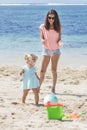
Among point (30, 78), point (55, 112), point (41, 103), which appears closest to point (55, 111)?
point (55, 112)

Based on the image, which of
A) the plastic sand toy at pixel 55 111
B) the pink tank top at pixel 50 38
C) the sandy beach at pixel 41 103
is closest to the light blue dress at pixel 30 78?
the sandy beach at pixel 41 103

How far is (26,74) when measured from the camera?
9445mm

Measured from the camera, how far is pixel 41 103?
31.8 ft

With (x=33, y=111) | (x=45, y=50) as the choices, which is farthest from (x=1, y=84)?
(x=33, y=111)

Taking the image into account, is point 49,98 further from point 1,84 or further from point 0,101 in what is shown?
point 1,84

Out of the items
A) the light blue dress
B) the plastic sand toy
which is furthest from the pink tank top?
the plastic sand toy

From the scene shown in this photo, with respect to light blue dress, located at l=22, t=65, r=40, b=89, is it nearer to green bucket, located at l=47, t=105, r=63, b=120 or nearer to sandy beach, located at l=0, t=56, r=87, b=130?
sandy beach, located at l=0, t=56, r=87, b=130

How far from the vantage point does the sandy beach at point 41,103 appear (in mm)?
7965

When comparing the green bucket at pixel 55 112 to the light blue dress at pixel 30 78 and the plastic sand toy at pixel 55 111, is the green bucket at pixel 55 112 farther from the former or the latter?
the light blue dress at pixel 30 78

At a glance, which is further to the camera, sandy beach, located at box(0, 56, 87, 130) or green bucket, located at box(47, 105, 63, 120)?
green bucket, located at box(47, 105, 63, 120)

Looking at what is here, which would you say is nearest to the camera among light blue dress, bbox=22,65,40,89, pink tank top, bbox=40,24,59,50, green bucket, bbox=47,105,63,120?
green bucket, bbox=47,105,63,120

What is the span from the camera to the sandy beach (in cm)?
796

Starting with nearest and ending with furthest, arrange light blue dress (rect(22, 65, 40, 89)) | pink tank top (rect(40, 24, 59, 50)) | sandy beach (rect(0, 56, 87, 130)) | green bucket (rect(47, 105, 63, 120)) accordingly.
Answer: sandy beach (rect(0, 56, 87, 130)) < green bucket (rect(47, 105, 63, 120)) < light blue dress (rect(22, 65, 40, 89)) < pink tank top (rect(40, 24, 59, 50))

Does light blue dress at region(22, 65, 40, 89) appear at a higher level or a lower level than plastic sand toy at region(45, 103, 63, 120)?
higher
